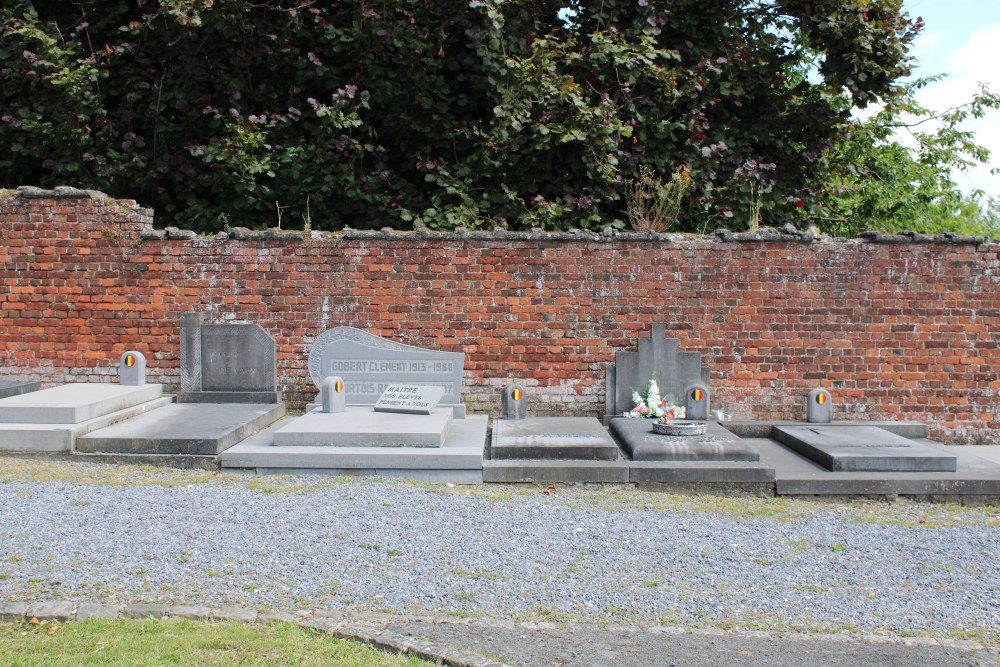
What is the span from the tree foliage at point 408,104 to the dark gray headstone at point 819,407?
3578 millimetres

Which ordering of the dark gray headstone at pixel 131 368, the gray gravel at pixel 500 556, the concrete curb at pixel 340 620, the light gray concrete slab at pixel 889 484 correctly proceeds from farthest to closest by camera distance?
1. the dark gray headstone at pixel 131 368
2. the light gray concrete slab at pixel 889 484
3. the gray gravel at pixel 500 556
4. the concrete curb at pixel 340 620

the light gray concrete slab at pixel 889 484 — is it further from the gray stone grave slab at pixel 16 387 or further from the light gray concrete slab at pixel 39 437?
the gray stone grave slab at pixel 16 387

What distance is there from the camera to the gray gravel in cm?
441

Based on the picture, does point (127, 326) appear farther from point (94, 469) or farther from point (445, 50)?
point (445, 50)

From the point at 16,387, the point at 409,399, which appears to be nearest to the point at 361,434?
the point at 409,399

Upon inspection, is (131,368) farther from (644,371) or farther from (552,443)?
(644,371)

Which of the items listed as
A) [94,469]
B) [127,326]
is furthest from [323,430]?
[127,326]

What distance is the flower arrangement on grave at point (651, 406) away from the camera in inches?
358

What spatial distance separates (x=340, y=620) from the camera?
4.14 meters

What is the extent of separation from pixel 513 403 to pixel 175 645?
18.1 ft

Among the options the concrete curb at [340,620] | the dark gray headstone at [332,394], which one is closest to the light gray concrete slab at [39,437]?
the dark gray headstone at [332,394]

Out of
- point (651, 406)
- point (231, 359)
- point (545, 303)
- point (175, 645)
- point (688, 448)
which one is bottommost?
point (175, 645)

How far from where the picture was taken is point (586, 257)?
956 centimetres

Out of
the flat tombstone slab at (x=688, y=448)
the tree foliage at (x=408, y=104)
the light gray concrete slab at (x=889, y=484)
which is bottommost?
the light gray concrete slab at (x=889, y=484)
